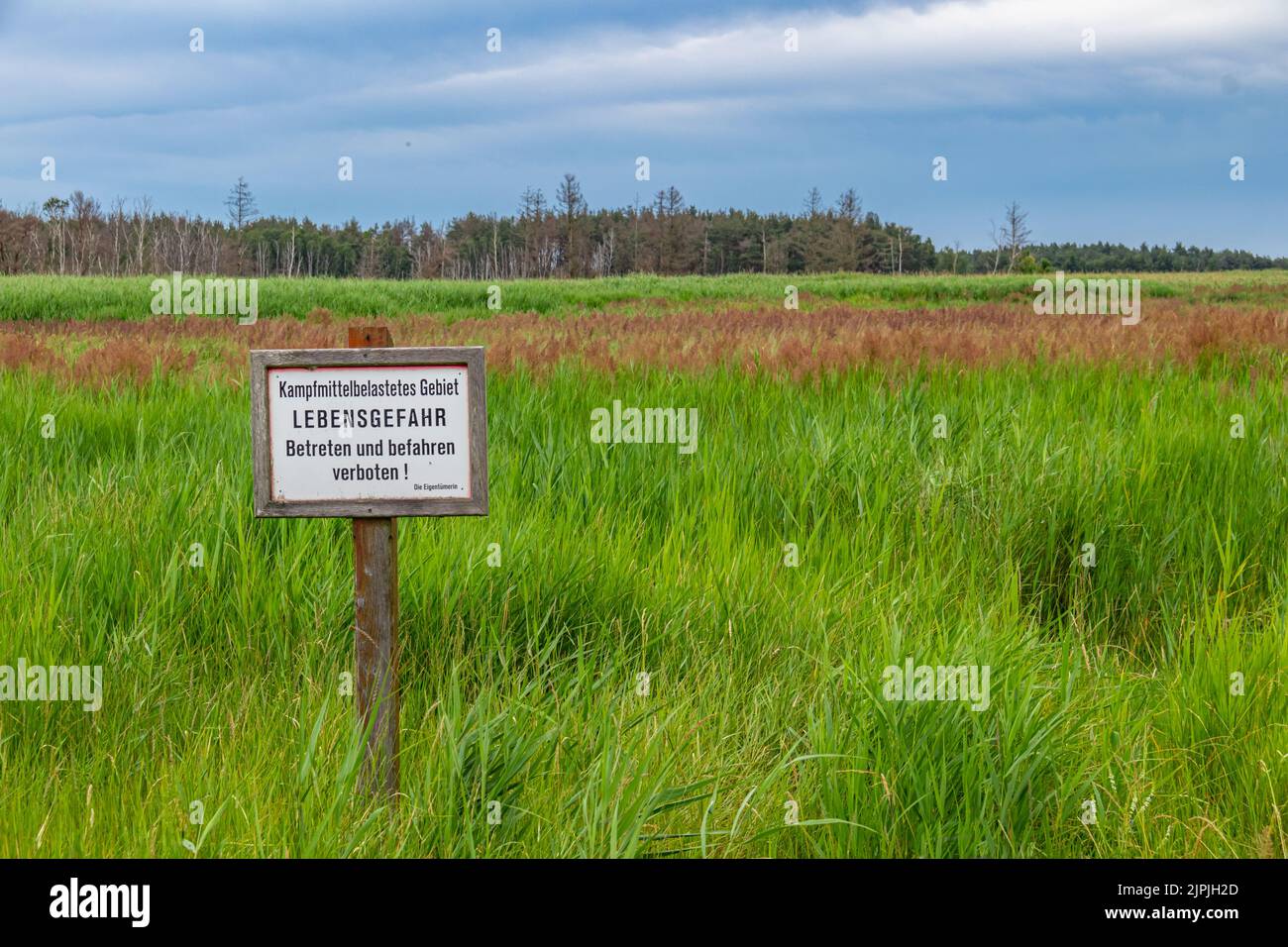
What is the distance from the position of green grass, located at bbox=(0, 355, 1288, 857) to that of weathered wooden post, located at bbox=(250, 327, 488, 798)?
49cm

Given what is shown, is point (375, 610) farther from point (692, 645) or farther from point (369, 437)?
point (692, 645)

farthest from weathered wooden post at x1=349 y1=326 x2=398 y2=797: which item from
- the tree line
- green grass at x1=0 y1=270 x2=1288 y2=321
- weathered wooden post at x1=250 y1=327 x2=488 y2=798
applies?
the tree line

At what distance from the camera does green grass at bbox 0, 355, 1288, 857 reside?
7.74ft

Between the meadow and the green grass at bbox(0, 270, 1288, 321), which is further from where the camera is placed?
the green grass at bbox(0, 270, 1288, 321)

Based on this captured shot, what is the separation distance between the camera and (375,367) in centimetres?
258

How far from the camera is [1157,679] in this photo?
332 cm

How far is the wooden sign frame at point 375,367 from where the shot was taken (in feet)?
8.41

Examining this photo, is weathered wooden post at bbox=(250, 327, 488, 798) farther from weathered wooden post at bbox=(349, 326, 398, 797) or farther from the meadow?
the meadow

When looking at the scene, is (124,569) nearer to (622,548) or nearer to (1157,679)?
(622,548)

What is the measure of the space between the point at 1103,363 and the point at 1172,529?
3.82m

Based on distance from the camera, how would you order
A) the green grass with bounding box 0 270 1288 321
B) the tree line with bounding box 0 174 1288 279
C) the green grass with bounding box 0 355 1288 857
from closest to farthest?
1. the green grass with bounding box 0 355 1288 857
2. the green grass with bounding box 0 270 1288 321
3. the tree line with bounding box 0 174 1288 279

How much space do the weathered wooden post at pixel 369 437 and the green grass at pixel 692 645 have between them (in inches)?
19.2

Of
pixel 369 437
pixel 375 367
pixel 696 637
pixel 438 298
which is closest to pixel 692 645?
pixel 696 637
